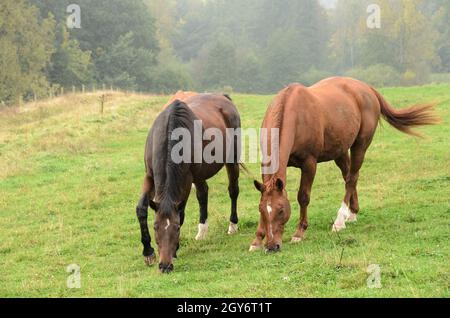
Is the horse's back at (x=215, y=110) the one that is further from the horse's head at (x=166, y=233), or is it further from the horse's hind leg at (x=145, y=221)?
the horse's head at (x=166, y=233)

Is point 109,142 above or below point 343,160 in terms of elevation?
below

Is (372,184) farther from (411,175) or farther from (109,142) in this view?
(109,142)

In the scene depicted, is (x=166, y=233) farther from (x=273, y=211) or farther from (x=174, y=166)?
(x=273, y=211)

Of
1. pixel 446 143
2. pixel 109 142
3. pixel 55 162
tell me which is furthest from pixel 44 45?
pixel 446 143

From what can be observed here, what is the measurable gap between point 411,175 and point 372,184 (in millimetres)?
991

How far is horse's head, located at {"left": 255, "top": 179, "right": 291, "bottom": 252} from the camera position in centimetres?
811

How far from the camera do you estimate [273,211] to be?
809cm

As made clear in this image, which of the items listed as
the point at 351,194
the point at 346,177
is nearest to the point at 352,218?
the point at 351,194

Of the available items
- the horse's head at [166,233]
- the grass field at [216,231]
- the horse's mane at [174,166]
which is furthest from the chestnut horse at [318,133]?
the horse's head at [166,233]

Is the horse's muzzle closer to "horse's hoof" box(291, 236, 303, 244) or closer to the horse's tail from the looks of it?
"horse's hoof" box(291, 236, 303, 244)

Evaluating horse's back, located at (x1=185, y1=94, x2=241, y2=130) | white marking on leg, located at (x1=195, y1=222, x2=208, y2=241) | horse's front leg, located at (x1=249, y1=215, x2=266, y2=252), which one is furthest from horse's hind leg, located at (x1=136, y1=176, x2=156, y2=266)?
horse's back, located at (x1=185, y1=94, x2=241, y2=130)
